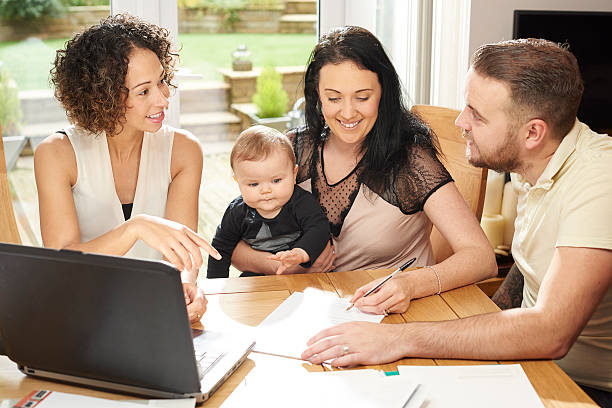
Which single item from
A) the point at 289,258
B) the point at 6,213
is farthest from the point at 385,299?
the point at 6,213

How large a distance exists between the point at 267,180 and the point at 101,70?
0.52 m

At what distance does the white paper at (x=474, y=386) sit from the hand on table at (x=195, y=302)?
0.44 metres

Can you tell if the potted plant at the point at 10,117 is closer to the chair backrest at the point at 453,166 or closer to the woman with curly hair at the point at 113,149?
the woman with curly hair at the point at 113,149

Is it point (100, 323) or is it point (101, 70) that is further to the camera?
point (101, 70)

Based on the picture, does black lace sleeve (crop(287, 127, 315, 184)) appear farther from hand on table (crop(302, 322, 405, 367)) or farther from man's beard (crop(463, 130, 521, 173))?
hand on table (crop(302, 322, 405, 367))

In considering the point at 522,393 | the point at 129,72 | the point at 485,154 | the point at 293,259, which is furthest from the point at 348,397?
the point at 129,72

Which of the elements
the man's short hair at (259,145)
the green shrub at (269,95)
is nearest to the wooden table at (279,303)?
the man's short hair at (259,145)

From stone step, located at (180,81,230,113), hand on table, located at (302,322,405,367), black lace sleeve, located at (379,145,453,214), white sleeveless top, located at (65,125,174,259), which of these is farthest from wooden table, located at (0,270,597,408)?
stone step, located at (180,81,230,113)

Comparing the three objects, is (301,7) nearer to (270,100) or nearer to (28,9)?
(270,100)

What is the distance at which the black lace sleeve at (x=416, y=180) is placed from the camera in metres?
1.77

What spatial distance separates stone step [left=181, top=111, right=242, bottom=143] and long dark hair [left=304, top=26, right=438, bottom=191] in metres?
1.31

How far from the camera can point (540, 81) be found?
144cm

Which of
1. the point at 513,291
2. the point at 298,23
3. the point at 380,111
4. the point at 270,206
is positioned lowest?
the point at 513,291

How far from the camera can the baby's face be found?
1.80 meters
